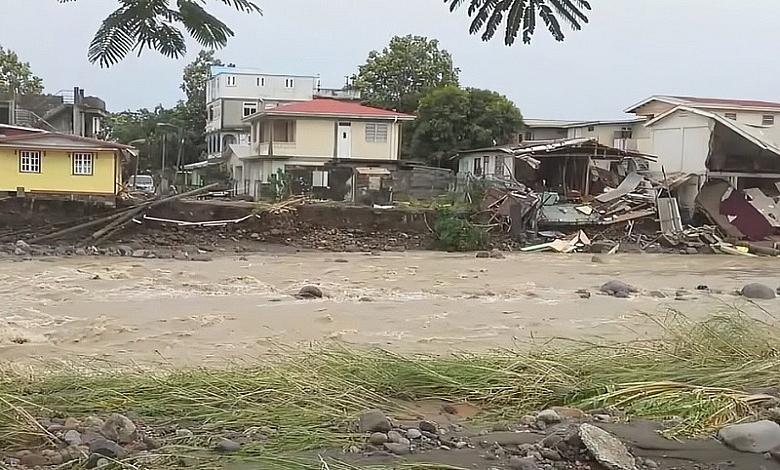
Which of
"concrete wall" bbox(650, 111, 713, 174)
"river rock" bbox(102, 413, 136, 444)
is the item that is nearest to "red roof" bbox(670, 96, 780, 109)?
"concrete wall" bbox(650, 111, 713, 174)

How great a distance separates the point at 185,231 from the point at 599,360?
23.6 meters

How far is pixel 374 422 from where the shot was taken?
6711 millimetres

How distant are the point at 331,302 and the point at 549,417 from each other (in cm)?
1222

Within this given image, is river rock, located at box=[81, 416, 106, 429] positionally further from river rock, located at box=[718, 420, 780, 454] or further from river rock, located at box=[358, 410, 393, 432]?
river rock, located at box=[718, 420, 780, 454]

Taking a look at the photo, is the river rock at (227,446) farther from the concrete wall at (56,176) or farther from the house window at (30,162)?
the house window at (30,162)

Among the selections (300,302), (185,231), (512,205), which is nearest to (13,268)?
(185,231)

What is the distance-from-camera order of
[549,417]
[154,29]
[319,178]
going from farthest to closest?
[319,178] → [549,417] → [154,29]

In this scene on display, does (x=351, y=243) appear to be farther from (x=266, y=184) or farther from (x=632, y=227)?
(x=632, y=227)

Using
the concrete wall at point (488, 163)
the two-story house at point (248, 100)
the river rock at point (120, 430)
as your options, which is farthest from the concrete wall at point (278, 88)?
the river rock at point (120, 430)

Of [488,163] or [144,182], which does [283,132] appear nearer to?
[488,163]

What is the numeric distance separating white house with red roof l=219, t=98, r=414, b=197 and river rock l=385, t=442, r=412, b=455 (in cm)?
3507

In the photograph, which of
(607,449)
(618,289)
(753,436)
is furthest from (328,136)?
(607,449)

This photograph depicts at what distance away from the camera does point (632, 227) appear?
110 feet

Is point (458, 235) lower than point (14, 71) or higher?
lower
